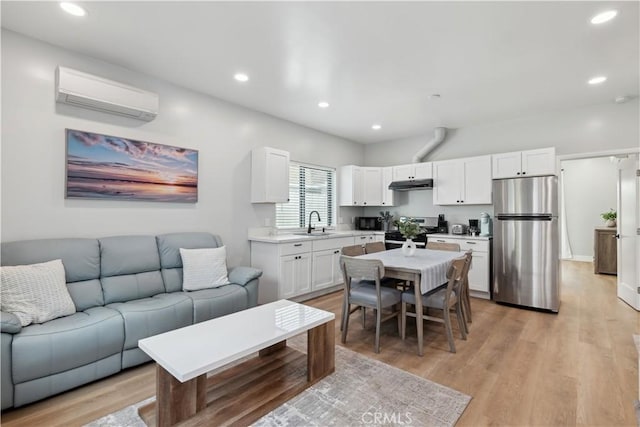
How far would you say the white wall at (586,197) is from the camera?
291 inches

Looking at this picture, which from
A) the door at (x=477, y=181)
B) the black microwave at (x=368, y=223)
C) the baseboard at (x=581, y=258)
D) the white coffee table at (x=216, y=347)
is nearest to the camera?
the white coffee table at (x=216, y=347)

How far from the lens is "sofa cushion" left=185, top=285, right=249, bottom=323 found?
9.25 ft

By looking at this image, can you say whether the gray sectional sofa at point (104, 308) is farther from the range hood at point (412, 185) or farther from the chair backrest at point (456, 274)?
the range hood at point (412, 185)

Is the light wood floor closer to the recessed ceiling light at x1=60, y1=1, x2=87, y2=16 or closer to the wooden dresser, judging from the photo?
the recessed ceiling light at x1=60, y1=1, x2=87, y2=16

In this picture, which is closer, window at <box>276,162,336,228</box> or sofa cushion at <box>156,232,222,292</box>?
sofa cushion at <box>156,232,222,292</box>

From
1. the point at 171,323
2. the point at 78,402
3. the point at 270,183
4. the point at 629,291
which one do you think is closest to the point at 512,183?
the point at 629,291

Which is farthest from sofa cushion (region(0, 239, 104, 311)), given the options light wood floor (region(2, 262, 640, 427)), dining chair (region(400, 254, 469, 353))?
dining chair (region(400, 254, 469, 353))

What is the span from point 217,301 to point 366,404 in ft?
5.37

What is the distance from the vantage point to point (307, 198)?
5418 millimetres

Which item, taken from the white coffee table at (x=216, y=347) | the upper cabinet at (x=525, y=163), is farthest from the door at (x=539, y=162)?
the white coffee table at (x=216, y=347)

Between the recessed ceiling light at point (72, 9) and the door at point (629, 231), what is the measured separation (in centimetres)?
621

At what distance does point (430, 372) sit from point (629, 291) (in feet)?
12.2

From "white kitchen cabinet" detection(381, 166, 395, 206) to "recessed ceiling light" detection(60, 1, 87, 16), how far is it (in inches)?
189

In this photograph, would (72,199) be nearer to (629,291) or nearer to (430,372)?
(430,372)
